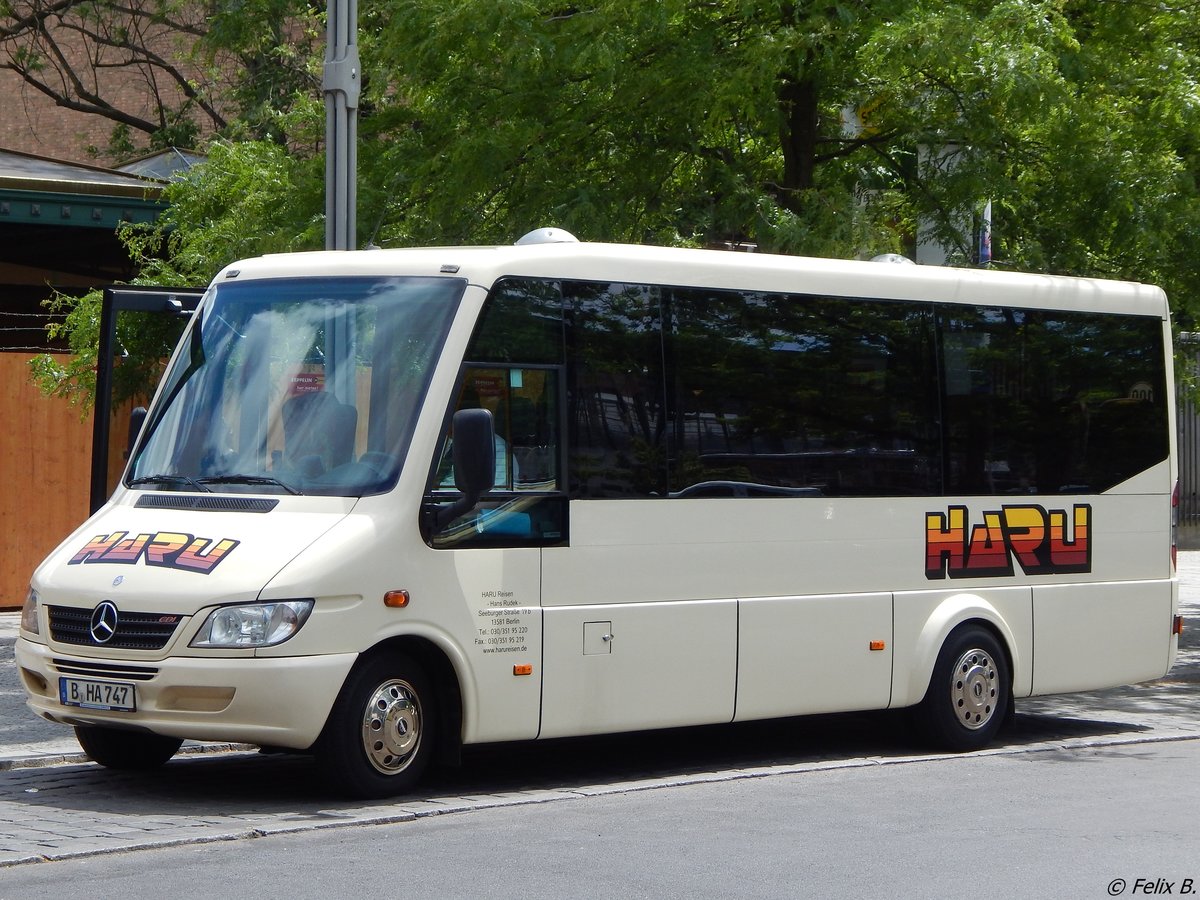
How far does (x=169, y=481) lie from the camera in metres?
9.27

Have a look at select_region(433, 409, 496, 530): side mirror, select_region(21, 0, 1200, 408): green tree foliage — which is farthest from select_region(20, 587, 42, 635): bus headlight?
select_region(21, 0, 1200, 408): green tree foliage

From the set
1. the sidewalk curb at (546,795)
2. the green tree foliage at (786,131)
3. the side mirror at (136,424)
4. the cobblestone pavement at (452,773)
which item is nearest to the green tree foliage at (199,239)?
the green tree foliage at (786,131)

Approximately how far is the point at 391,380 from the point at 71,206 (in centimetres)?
1188

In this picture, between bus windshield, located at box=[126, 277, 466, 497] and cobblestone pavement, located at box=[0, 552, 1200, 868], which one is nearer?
cobblestone pavement, located at box=[0, 552, 1200, 868]

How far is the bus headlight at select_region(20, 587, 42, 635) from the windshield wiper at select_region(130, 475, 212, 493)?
768mm

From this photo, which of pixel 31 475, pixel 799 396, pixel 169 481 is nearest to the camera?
pixel 169 481

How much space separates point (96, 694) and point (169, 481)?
1.20m

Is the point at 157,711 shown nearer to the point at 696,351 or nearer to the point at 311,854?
the point at 311,854

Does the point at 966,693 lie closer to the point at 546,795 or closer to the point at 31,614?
the point at 546,795

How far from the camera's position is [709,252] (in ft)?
33.9

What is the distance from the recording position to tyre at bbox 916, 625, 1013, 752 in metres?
11.0

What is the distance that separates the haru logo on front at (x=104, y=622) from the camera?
8.55 metres

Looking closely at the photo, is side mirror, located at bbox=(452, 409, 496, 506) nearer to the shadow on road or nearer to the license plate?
the shadow on road

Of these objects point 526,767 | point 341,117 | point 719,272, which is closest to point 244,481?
point 526,767
